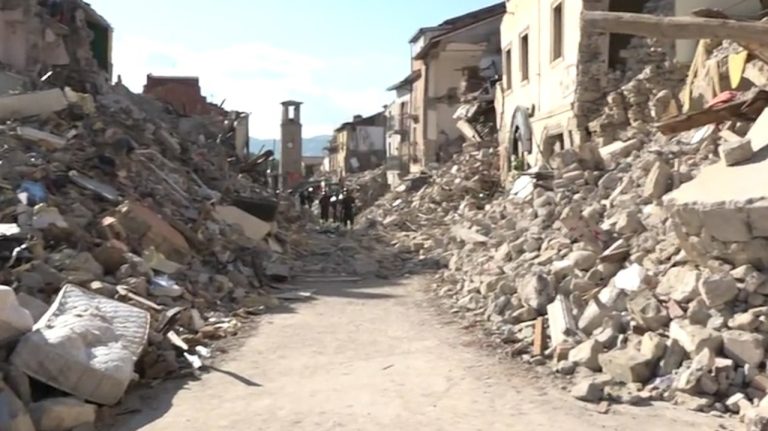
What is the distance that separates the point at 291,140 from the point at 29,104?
30078 millimetres

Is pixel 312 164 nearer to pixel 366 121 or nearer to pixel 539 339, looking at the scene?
pixel 366 121

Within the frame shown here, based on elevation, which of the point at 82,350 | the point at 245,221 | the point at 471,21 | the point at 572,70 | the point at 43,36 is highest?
the point at 471,21

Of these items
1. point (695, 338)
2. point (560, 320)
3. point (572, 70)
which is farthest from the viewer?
point (572, 70)

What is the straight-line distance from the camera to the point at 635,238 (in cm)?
884

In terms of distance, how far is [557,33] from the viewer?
17.1 meters

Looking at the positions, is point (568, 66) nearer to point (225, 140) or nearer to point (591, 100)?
point (591, 100)

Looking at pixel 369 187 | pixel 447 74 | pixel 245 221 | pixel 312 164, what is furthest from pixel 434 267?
pixel 312 164

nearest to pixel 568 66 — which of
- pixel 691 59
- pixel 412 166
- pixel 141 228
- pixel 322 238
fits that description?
pixel 691 59

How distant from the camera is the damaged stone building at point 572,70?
44.8 ft

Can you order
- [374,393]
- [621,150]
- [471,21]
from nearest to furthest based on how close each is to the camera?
[374,393] < [621,150] < [471,21]

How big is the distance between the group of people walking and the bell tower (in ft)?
43.2

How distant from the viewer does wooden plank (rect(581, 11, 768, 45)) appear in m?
7.61

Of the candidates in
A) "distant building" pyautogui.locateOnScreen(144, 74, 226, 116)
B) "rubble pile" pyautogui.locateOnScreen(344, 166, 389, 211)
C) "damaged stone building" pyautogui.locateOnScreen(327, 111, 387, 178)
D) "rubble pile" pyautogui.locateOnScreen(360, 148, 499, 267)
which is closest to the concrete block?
"rubble pile" pyautogui.locateOnScreen(360, 148, 499, 267)

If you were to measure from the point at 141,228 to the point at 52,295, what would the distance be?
10.8 feet
